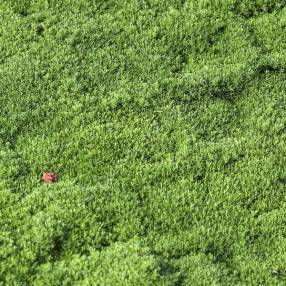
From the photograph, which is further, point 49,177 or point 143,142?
point 143,142

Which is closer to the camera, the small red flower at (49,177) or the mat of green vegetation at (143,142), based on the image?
the mat of green vegetation at (143,142)

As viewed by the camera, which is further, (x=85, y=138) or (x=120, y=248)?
(x=85, y=138)

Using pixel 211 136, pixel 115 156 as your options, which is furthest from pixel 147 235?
pixel 211 136

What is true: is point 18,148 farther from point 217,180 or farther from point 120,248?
point 217,180
